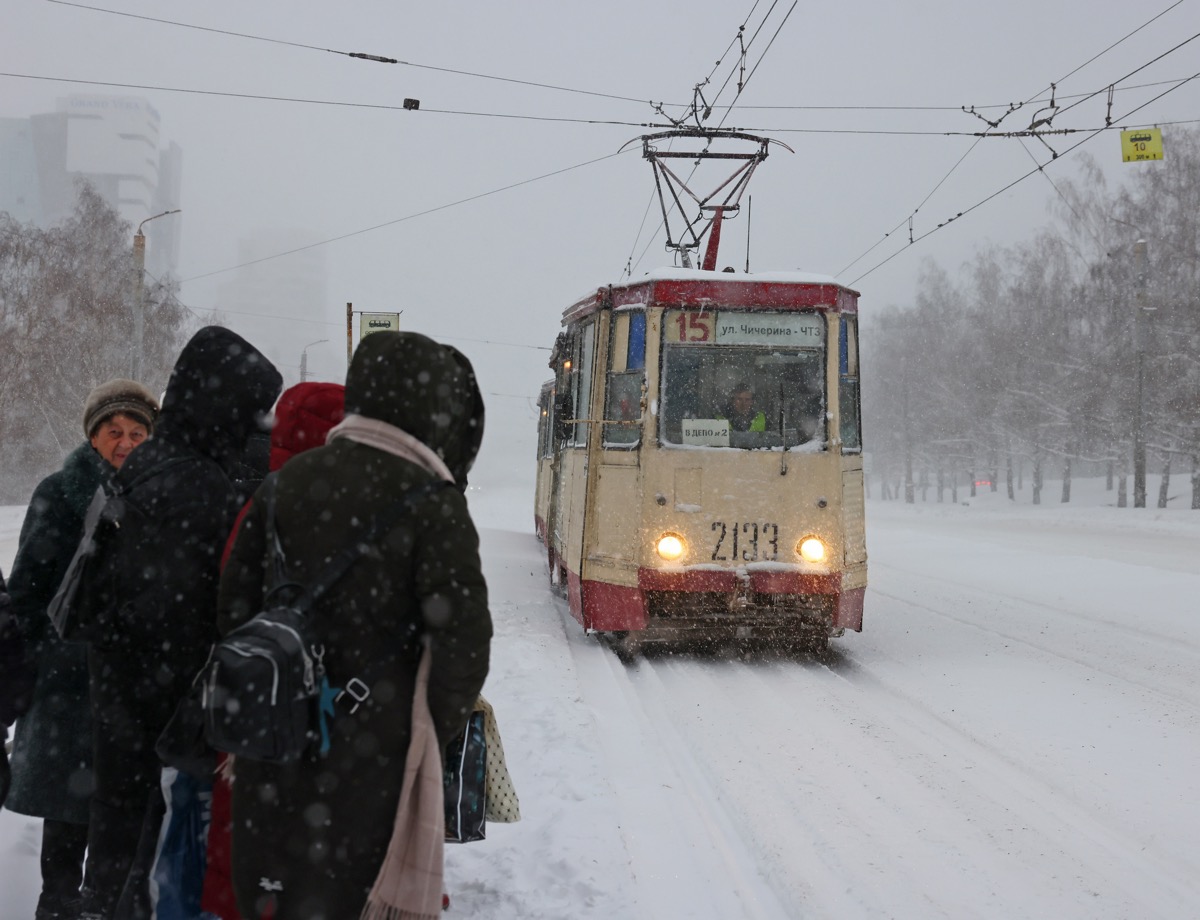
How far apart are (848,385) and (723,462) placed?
1.29 metres

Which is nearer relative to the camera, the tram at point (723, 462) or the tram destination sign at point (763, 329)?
the tram at point (723, 462)

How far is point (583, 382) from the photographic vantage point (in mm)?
8594

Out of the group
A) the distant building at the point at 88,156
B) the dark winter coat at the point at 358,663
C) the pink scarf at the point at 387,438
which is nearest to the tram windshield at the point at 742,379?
the pink scarf at the point at 387,438

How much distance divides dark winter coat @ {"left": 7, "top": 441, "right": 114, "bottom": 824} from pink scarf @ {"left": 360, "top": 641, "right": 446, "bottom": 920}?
1.30 m

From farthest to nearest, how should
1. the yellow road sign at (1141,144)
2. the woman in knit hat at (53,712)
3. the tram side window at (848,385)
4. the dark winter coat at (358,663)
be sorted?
the yellow road sign at (1141,144) → the tram side window at (848,385) → the woman in knit hat at (53,712) → the dark winter coat at (358,663)

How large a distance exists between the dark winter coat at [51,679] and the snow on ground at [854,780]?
566 millimetres

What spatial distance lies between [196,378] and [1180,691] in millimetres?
6766

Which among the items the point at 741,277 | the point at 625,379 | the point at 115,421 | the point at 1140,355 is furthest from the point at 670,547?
the point at 1140,355

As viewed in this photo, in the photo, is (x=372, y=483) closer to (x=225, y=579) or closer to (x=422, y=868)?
(x=225, y=579)

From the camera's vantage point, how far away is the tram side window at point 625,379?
7.83 m

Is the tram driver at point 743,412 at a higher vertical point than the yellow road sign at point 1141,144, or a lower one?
lower

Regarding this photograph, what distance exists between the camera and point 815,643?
8.35 meters

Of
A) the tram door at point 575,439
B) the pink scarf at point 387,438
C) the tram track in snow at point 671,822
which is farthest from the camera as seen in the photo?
the tram door at point 575,439

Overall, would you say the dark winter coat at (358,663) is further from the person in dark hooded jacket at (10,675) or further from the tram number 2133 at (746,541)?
the tram number 2133 at (746,541)
